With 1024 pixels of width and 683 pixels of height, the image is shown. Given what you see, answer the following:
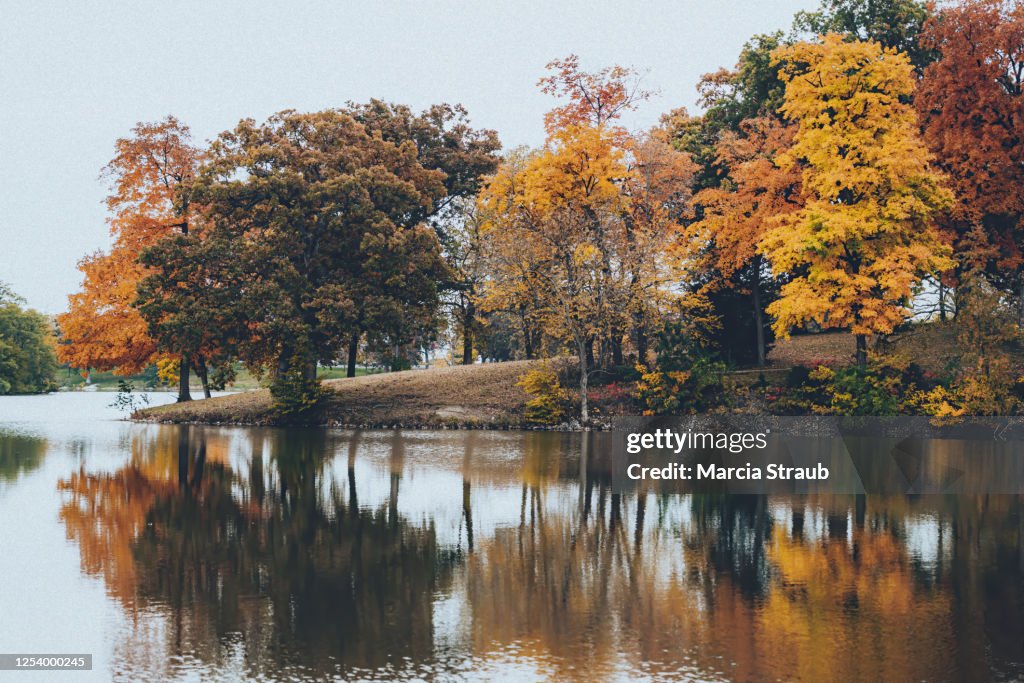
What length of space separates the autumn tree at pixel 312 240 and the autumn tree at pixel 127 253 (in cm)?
698

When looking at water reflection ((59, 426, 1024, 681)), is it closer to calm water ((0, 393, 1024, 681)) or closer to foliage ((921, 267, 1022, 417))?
calm water ((0, 393, 1024, 681))

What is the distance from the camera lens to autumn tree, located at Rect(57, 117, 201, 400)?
57.2 m

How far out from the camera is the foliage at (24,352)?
10644 centimetres

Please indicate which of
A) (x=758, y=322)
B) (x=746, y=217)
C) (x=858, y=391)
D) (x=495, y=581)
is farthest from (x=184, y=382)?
(x=495, y=581)

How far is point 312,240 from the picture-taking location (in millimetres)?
51719

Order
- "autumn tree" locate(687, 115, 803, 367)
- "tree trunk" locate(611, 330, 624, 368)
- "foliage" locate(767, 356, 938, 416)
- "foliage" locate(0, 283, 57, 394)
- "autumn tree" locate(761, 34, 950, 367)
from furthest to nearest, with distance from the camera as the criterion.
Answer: "foliage" locate(0, 283, 57, 394) → "tree trunk" locate(611, 330, 624, 368) → "autumn tree" locate(687, 115, 803, 367) → "foliage" locate(767, 356, 938, 416) → "autumn tree" locate(761, 34, 950, 367)

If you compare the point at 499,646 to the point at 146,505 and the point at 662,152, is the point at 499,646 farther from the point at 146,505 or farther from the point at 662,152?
the point at 662,152

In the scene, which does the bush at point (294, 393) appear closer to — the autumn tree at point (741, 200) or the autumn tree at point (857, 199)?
the autumn tree at point (741, 200)

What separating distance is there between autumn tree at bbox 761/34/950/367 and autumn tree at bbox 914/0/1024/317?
2.85 meters

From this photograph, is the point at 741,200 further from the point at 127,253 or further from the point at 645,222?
the point at 127,253

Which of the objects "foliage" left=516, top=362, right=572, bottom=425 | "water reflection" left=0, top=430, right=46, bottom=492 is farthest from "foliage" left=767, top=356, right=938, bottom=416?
"water reflection" left=0, top=430, right=46, bottom=492

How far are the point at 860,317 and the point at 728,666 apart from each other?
3705 cm

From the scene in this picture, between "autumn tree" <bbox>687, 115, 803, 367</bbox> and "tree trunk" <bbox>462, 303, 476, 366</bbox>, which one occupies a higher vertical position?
"autumn tree" <bbox>687, 115, 803, 367</bbox>

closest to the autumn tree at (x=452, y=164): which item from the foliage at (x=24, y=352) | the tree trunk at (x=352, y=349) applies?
the tree trunk at (x=352, y=349)
